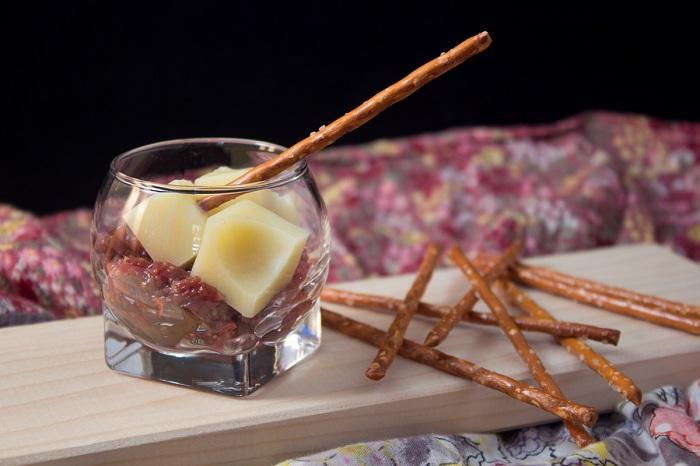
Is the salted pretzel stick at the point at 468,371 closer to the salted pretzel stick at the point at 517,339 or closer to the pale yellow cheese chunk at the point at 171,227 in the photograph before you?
the salted pretzel stick at the point at 517,339

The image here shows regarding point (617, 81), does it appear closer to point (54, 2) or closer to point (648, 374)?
point (54, 2)

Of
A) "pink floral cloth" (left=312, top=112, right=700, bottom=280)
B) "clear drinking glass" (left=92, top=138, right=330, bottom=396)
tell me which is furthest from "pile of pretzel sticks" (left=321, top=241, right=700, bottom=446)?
"pink floral cloth" (left=312, top=112, right=700, bottom=280)

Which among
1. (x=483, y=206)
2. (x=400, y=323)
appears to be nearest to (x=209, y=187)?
(x=400, y=323)

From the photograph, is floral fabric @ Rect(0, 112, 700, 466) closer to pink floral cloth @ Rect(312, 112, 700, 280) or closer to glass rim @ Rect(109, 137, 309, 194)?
pink floral cloth @ Rect(312, 112, 700, 280)

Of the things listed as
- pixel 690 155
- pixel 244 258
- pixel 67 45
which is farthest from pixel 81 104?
pixel 244 258

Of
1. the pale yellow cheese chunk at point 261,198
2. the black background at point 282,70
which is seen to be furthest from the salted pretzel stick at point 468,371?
the black background at point 282,70
